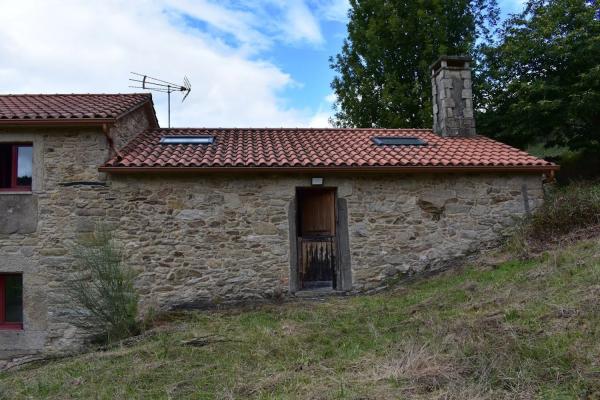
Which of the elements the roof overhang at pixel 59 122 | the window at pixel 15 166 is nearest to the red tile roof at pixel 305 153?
the roof overhang at pixel 59 122

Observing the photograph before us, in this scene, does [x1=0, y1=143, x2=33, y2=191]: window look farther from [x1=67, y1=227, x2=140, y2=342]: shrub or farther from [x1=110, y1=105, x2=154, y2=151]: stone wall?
[x1=67, y1=227, x2=140, y2=342]: shrub

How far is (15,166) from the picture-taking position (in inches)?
319

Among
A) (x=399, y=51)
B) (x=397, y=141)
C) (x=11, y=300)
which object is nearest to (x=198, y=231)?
(x=11, y=300)

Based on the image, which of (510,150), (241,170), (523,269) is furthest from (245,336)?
(510,150)

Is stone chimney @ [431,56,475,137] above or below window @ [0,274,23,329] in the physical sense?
above

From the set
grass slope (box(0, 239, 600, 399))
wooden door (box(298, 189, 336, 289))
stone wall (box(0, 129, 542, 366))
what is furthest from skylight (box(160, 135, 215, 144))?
grass slope (box(0, 239, 600, 399))

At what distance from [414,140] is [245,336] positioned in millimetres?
6128

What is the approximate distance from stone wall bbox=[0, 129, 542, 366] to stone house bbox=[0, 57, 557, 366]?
0.06 feet

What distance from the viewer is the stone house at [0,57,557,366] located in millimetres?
7828

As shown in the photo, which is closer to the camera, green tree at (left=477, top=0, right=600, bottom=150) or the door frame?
the door frame

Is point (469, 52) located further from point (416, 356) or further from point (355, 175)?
point (416, 356)

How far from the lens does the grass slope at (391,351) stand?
4043 millimetres

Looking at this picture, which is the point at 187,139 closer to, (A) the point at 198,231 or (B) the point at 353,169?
(A) the point at 198,231

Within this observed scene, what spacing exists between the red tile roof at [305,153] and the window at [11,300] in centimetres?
252
